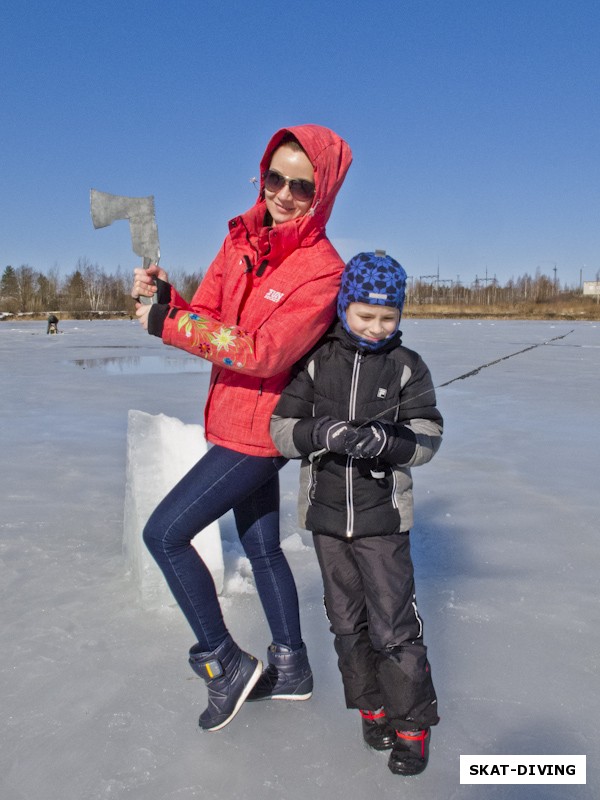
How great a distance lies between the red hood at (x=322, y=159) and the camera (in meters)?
1.83

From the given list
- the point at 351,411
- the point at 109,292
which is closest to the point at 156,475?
the point at 351,411

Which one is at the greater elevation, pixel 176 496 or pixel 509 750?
pixel 176 496

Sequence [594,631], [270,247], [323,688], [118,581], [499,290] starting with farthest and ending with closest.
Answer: [499,290] < [118,581] < [594,631] < [323,688] < [270,247]

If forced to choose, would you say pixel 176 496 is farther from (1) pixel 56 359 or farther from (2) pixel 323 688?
(1) pixel 56 359

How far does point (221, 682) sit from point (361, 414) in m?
0.84

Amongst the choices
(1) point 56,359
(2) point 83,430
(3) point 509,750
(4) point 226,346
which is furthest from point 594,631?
(1) point 56,359

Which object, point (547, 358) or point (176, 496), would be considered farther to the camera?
point (547, 358)

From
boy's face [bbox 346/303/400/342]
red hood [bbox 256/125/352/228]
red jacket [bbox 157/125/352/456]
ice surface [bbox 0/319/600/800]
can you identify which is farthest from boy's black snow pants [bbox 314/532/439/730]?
red hood [bbox 256/125/352/228]

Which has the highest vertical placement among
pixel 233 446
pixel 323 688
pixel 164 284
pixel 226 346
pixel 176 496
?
pixel 164 284

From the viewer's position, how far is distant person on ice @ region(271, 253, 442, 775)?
1.78m

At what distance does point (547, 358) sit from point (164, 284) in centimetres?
1330

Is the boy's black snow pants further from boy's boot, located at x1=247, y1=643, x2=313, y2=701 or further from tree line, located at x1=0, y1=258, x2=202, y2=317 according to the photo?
tree line, located at x1=0, y1=258, x2=202, y2=317

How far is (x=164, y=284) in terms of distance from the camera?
186 centimetres

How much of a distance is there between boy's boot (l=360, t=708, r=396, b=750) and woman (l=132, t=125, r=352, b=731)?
0.33 metres
